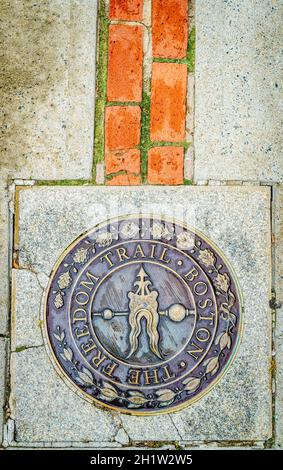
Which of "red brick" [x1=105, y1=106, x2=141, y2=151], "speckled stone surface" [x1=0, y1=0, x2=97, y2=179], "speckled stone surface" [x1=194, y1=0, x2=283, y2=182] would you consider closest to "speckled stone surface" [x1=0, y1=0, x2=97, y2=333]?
"speckled stone surface" [x1=0, y1=0, x2=97, y2=179]

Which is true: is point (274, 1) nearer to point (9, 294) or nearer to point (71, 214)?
point (71, 214)

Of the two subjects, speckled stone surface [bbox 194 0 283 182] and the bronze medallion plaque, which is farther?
speckled stone surface [bbox 194 0 283 182]

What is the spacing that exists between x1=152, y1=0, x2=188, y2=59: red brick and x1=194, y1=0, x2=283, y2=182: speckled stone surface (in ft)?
0.39

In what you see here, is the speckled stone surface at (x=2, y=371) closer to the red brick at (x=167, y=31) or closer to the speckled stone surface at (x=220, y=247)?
the speckled stone surface at (x=220, y=247)

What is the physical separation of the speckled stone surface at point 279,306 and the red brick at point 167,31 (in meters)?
1.11

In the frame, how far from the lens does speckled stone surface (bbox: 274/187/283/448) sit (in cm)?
313

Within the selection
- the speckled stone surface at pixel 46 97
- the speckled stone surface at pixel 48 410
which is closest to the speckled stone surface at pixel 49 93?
the speckled stone surface at pixel 46 97

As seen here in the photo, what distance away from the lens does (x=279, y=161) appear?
3.17 metres

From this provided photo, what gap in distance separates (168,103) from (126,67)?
0.35 metres

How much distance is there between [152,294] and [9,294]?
0.91 m

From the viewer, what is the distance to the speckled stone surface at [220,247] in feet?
10.2

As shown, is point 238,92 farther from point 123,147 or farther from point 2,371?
point 2,371

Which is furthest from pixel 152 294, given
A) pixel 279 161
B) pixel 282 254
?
pixel 279 161

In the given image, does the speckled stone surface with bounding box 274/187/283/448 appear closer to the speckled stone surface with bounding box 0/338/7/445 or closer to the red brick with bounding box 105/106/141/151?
the red brick with bounding box 105/106/141/151
